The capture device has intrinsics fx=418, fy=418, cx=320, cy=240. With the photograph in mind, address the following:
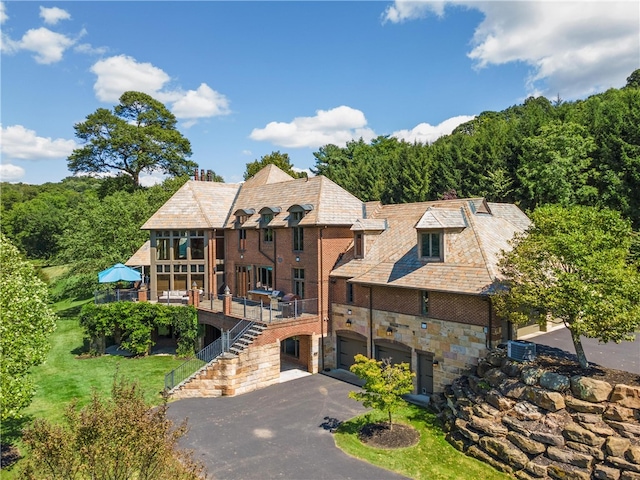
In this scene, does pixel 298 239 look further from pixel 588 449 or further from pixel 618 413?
pixel 618 413

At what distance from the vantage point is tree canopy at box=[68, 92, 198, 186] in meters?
56.2

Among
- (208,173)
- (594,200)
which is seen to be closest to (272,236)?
(208,173)

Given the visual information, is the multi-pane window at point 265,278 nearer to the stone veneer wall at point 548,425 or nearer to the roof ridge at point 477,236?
the roof ridge at point 477,236

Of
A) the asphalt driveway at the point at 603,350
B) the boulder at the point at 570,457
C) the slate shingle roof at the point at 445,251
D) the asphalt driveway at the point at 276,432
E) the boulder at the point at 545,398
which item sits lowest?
the asphalt driveway at the point at 276,432

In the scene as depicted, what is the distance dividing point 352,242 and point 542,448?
48.3ft

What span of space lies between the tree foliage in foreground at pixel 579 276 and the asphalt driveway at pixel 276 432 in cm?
759

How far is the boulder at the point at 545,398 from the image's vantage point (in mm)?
13641

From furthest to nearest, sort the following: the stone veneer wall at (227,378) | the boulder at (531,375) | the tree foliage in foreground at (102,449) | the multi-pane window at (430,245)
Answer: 1. the stone veneer wall at (227,378)
2. the multi-pane window at (430,245)
3. the boulder at (531,375)
4. the tree foliage in foreground at (102,449)

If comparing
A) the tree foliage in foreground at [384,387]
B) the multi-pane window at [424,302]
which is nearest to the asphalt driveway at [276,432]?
the tree foliage in foreground at [384,387]

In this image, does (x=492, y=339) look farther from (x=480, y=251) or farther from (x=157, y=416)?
(x=157, y=416)

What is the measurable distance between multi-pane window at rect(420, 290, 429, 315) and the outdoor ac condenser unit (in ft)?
14.1

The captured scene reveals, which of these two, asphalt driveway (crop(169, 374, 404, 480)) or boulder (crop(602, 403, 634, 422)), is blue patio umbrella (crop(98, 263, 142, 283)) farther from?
boulder (crop(602, 403, 634, 422))

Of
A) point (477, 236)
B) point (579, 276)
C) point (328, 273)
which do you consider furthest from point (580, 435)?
point (328, 273)

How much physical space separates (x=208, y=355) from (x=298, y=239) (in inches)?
336
